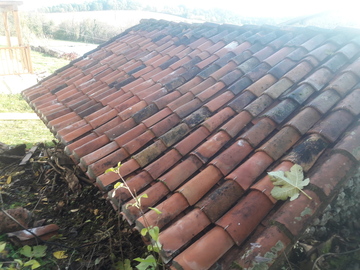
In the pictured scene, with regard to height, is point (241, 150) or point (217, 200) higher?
point (241, 150)

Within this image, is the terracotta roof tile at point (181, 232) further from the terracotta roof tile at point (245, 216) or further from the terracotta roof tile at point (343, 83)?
the terracotta roof tile at point (343, 83)

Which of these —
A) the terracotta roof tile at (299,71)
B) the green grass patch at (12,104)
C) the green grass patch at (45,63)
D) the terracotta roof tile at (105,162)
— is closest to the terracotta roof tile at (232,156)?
the terracotta roof tile at (105,162)

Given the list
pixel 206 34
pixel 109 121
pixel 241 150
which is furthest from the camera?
pixel 206 34

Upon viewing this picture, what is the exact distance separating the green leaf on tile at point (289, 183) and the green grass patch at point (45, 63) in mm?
21735

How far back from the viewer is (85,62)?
5762 mm

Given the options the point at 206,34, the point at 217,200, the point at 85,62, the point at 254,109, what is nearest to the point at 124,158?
the point at 217,200

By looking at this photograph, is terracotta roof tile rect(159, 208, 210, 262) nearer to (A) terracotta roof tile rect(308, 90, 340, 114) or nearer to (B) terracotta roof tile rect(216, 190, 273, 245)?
(B) terracotta roof tile rect(216, 190, 273, 245)

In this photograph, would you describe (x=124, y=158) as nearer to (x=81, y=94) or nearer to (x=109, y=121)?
(x=109, y=121)

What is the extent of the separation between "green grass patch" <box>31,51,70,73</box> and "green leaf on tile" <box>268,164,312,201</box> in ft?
71.3

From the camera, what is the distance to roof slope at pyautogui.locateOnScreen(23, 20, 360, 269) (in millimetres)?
1774

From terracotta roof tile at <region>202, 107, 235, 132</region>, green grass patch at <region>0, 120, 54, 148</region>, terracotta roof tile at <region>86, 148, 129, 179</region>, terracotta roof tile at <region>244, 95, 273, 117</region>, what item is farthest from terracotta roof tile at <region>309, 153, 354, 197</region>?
green grass patch at <region>0, 120, 54, 148</region>

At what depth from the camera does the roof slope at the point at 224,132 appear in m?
1.77

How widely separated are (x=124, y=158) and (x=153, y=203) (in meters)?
0.76

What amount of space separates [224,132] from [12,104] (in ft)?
49.8
